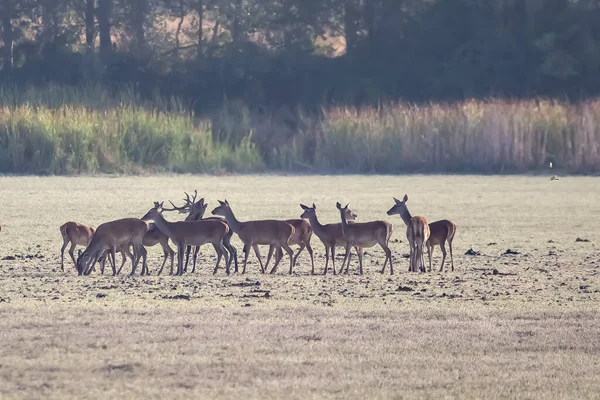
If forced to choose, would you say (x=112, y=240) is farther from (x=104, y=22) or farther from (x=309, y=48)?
(x=309, y=48)

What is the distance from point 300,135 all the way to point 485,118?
6.20 meters

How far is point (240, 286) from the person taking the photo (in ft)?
43.4

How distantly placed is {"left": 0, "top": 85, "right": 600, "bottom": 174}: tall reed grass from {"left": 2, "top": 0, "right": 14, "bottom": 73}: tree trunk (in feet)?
29.2

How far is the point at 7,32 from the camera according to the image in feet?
147

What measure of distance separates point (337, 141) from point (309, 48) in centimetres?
1216

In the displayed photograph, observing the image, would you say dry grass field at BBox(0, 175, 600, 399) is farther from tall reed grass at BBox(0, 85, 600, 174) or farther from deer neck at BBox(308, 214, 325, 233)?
tall reed grass at BBox(0, 85, 600, 174)

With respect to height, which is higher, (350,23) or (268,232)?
(350,23)

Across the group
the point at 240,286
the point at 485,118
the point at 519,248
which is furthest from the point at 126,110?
the point at 240,286

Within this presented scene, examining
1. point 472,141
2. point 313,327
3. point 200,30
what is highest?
point 200,30

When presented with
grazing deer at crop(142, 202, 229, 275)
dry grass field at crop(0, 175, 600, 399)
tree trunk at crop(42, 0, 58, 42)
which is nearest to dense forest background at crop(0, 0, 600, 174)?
tree trunk at crop(42, 0, 58, 42)

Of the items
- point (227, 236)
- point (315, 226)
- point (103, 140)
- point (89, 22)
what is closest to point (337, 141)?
point (103, 140)

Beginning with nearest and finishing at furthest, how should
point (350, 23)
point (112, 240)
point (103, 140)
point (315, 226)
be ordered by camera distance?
point (112, 240) < point (315, 226) < point (103, 140) < point (350, 23)

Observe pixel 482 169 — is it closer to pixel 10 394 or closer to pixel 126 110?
pixel 126 110

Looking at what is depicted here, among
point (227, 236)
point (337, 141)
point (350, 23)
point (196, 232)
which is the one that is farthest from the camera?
point (350, 23)
